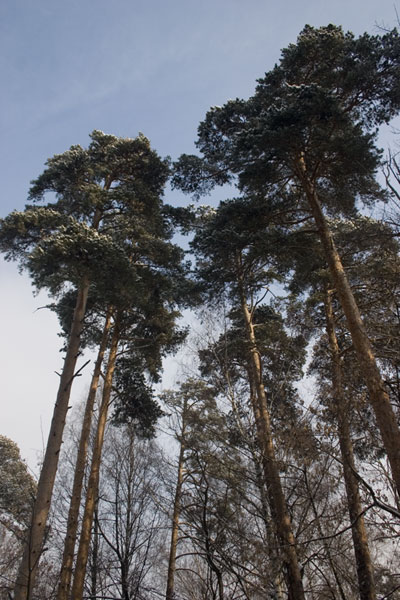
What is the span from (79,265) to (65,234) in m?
0.80

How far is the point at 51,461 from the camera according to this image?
749 cm

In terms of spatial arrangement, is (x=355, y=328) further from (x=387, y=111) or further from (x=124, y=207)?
(x=124, y=207)

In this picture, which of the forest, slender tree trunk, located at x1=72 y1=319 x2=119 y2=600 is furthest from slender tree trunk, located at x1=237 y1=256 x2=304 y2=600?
slender tree trunk, located at x1=72 y1=319 x2=119 y2=600

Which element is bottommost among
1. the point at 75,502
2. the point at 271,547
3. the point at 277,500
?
the point at 271,547

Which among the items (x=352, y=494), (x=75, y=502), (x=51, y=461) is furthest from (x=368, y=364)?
(x=75, y=502)

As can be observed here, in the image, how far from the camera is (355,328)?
666cm

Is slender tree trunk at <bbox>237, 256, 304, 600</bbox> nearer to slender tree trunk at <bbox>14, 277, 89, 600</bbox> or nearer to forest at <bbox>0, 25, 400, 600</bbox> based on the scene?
forest at <bbox>0, 25, 400, 600</bbox>

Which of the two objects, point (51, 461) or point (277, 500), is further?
point (51, 461)

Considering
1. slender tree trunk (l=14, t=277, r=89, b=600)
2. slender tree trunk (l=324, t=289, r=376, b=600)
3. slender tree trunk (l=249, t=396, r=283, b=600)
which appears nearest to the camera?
slender tree trunk (l=249, t=396, r=283, b=600)

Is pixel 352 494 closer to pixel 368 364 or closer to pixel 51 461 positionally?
pixel 368 364

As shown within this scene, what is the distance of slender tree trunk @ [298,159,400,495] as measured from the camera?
5.45 metres

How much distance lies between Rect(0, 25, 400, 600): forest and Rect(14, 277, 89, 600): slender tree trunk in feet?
0.13

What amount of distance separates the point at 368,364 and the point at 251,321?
445cm

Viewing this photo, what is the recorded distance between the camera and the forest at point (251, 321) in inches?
245
